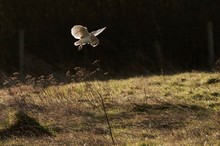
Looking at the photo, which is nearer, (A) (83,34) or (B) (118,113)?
(A) (83,34)

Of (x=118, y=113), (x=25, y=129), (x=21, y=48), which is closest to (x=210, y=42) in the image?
(x=21, y=48)

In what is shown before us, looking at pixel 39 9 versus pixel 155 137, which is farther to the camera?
pixel 39 9

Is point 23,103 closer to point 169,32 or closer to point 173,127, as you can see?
point 173,127

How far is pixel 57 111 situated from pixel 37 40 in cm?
697

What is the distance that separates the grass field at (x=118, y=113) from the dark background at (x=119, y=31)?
12.0 ft

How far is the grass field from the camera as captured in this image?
6.12 m

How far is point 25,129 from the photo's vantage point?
22.0 ft

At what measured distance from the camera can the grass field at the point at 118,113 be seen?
6.12 metres

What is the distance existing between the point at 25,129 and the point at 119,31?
26.5 feet

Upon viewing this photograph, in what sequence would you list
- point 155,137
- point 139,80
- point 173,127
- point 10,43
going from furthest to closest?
point 10,43 → point 139,80 → point 173,127 → point 155,137

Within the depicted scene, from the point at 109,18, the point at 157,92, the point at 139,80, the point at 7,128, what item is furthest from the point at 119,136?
the point at 109,18

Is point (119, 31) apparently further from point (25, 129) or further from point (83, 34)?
point (83, 34)

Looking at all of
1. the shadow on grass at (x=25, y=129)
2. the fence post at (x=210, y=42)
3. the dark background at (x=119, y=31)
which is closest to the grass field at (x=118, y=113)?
the shadow on grass at (x=25, y=129)

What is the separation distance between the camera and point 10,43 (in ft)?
46.3
